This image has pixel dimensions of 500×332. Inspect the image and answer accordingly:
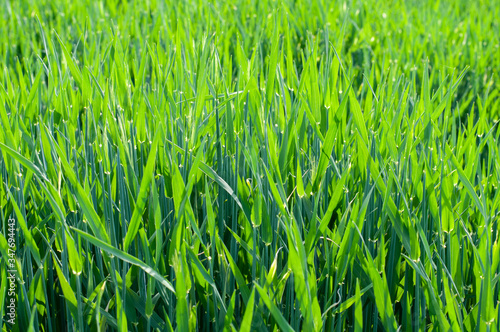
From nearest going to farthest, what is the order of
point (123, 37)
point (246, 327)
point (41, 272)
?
point (246, 327) → point (41, 272) → point (123, 37)

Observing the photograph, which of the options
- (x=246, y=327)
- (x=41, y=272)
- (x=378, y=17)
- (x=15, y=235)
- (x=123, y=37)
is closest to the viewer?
(x=246, y=327)

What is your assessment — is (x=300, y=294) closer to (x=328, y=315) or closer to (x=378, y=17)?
(x=328, y=315)

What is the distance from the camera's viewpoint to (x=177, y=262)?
2.14 feet

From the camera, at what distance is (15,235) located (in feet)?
2.86

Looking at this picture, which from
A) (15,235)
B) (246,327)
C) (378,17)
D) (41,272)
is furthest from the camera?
(378,17)

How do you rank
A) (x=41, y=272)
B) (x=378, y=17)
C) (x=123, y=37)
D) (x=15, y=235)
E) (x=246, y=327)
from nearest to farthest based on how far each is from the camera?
(x=246, y=327) < (x=41, y=272) < (x=15, y=235) < (x=123, y=37) < (x=378, y=17)

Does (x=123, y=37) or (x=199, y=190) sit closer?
(x=199, y=190)

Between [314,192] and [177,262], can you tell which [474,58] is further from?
[177,262]

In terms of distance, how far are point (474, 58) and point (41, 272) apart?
185 centimetres

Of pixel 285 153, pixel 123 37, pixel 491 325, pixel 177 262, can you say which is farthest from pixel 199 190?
pixel 123 37

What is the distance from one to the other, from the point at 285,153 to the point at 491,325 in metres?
0.44

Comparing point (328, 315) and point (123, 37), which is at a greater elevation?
point (123, 37)

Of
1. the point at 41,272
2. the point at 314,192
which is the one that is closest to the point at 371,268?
the point at 314,192

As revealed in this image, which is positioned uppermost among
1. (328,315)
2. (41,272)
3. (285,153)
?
(285,153)
